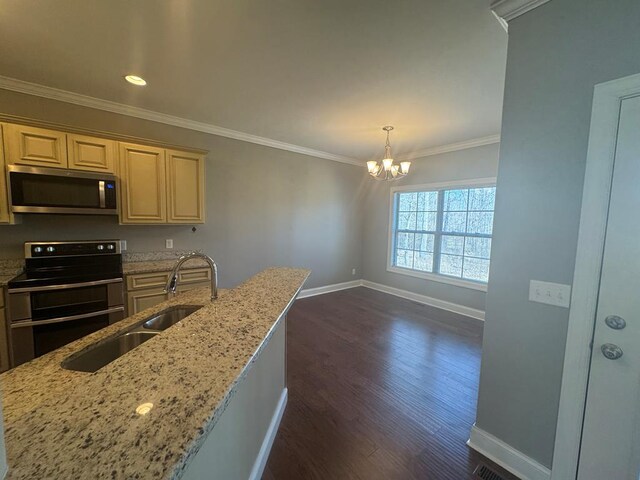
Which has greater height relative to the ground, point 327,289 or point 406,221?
point 406,221

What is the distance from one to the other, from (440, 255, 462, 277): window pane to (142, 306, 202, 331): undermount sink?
13.6 ft

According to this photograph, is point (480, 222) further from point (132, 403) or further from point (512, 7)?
point (132, 403)

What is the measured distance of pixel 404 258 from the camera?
520 cm

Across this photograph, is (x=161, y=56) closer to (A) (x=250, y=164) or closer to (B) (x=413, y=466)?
(A) (x=250, y=164)

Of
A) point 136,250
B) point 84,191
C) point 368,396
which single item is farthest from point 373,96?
point 136,250

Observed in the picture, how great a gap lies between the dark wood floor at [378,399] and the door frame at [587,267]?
48 cm

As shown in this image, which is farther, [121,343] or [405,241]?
[405,241]

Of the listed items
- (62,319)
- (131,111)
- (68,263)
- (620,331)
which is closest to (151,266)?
(68,263)

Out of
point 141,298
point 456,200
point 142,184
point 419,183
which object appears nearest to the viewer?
point 141,298

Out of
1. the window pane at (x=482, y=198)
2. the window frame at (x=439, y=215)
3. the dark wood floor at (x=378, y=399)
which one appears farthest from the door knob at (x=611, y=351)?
the window pane at (x=482, y=198)

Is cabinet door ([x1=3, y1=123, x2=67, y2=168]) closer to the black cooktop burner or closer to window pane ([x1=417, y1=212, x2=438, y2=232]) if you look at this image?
the black cooktop burner

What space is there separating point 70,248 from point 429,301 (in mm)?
4985

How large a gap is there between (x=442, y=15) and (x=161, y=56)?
6.88 ft

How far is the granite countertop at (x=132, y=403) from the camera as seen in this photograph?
0.46 m
